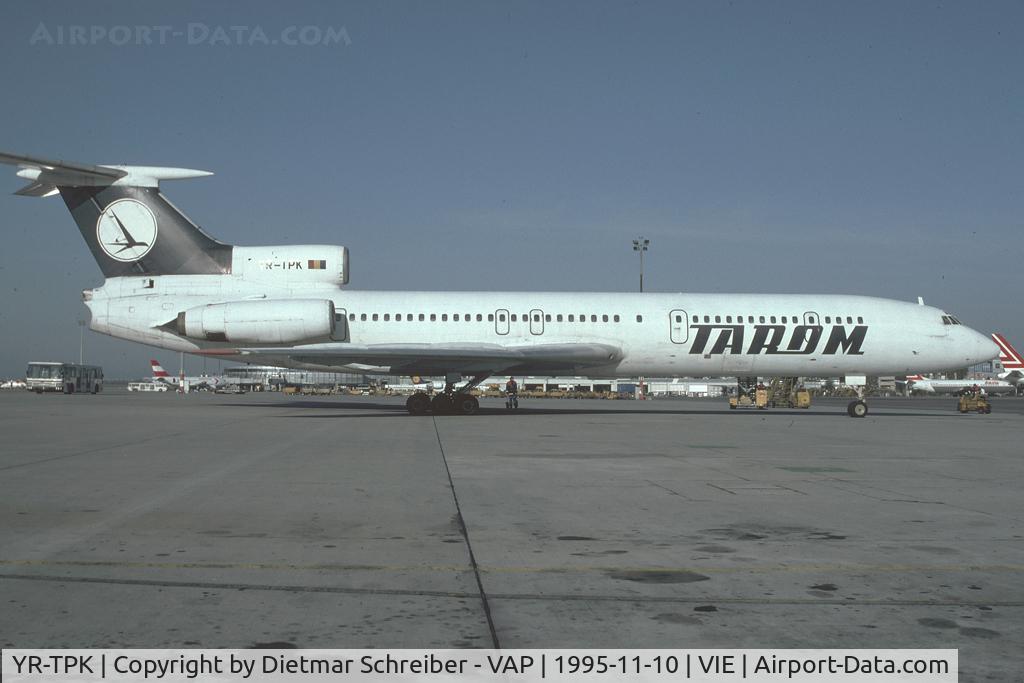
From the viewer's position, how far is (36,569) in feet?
15.9

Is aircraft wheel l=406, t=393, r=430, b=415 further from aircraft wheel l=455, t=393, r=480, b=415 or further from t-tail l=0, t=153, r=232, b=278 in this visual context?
t-tail l=0, t=153, r=232, b=278

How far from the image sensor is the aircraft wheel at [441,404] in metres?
24.4

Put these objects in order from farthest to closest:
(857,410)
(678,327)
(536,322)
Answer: (857,410) < (678,327) < (536,322)

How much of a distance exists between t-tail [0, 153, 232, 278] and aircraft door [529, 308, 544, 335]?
30.0ft

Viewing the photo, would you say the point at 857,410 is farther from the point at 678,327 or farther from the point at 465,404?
the point at 465,404

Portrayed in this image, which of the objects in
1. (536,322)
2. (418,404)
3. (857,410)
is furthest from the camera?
(857,410)

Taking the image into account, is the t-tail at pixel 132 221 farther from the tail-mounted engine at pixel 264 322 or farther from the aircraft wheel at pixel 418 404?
the aircraft wheel at pixel 418 404

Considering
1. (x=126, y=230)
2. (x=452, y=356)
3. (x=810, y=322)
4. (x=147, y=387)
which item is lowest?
(x=147, y=387)

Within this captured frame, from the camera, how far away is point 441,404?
24.4m

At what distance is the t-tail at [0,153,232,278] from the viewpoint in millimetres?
23547

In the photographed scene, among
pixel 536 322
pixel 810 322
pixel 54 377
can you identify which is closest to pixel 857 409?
pixel 810 322

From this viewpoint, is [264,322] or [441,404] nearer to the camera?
[264,322]

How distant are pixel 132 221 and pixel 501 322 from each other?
1097 cm

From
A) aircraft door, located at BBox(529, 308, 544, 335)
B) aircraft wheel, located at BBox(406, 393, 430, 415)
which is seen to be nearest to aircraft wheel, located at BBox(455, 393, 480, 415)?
aircraft wheel, located at BBox(406, 393, 430, 415)
